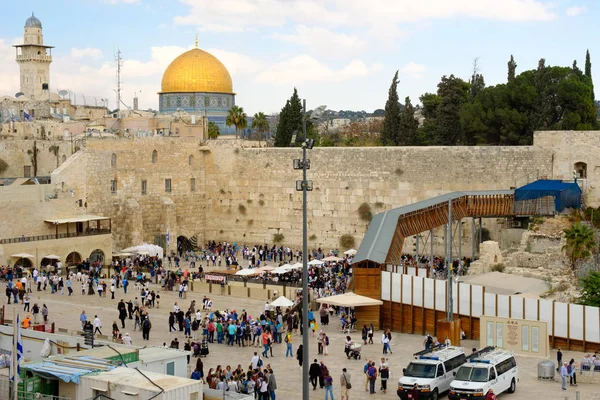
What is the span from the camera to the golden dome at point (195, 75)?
5847 centimetres

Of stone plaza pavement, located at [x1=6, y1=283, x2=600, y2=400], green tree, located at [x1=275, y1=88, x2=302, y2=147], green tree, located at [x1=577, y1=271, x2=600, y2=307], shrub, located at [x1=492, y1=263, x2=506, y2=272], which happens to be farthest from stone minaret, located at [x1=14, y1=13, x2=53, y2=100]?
green tree, located at [x1=577, y1=271, x2=600, y2=307]

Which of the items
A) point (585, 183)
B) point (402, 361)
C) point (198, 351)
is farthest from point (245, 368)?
point (585, 183)

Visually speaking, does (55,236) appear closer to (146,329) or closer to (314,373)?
(146,329)

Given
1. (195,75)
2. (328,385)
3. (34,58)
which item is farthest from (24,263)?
(34,58)

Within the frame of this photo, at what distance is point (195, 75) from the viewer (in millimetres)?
58500

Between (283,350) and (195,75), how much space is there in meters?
37.3

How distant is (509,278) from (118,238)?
72.4 feet

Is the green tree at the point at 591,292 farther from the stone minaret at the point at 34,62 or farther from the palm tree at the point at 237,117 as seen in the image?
the stone minaret at the point at 34,62

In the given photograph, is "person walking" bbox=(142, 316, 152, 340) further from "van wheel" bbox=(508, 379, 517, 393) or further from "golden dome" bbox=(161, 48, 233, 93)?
"golden dome" bbox=(161, 48, 233, 93)

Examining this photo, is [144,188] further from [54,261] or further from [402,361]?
[402,361]

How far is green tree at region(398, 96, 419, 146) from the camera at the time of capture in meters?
50.5

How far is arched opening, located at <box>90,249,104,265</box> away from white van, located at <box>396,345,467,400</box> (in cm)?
2514

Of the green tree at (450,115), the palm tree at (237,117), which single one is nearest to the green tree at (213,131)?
the palm tree at (237,117)

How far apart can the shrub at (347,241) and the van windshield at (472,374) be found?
1043 inches
